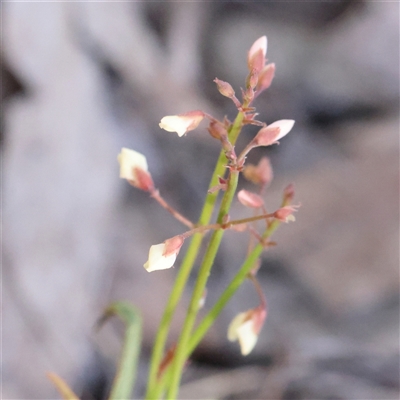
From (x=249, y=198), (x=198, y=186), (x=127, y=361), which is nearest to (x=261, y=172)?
(x=249, y=198)

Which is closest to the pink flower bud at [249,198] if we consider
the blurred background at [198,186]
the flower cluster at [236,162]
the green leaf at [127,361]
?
the flower cluster at [236,162]

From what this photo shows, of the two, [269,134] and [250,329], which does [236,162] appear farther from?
[250,329]

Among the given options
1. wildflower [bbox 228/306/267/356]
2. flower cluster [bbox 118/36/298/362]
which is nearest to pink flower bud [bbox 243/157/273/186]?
flower cluster [bbox 118/36/298/362]

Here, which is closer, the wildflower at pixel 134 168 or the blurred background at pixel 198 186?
the wildflower at pixel 134 168

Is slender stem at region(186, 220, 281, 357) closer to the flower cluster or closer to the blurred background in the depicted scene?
the flower cluster

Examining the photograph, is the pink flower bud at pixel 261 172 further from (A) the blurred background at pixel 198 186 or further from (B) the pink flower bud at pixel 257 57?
(A) the blurred background at pixel 198 186

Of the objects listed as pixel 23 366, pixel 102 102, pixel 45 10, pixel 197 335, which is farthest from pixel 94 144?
pixel 197 335

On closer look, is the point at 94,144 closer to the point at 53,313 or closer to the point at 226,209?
the point at 53,313
